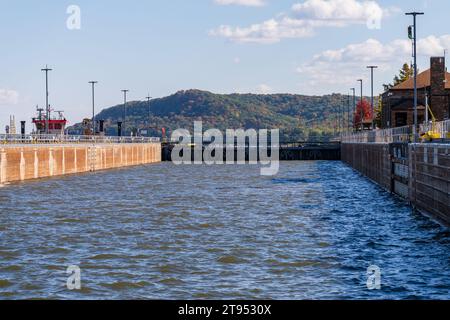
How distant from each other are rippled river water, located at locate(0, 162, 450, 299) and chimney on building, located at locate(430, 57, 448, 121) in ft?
203

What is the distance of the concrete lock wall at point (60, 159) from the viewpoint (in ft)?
221

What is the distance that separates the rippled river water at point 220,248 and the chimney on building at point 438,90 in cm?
6174

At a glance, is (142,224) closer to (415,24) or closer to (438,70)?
(415,24)

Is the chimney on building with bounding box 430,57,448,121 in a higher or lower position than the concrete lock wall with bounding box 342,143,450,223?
higher

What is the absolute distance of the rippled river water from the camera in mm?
21625

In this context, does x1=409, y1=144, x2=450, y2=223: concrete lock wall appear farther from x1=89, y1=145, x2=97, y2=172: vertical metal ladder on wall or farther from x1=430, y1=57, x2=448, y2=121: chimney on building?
x1=430, y1=57, x2=448, y2=121: chimney on building

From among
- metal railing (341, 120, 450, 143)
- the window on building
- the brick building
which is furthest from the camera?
the window on building

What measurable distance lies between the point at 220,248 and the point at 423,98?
Result: 90.0m

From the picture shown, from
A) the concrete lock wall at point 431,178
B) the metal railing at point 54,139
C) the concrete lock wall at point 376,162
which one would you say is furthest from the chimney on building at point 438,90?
A: the concrete lock wall at point 431,178

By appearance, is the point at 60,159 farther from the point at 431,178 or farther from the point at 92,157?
the point at 431,178

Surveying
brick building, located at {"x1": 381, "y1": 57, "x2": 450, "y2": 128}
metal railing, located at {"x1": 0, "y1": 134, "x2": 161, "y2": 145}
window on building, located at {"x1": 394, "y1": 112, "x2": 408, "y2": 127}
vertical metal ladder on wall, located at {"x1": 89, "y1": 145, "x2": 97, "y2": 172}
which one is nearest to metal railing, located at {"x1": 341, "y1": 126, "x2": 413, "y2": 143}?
metal railing, located at {"x1": 0, "y1": 134, "x2": 161, "y2": 145}

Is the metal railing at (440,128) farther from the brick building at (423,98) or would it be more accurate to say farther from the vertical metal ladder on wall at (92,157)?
the brick building at (423,98)

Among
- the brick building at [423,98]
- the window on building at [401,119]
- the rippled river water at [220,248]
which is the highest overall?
the brick building at [423,98]
